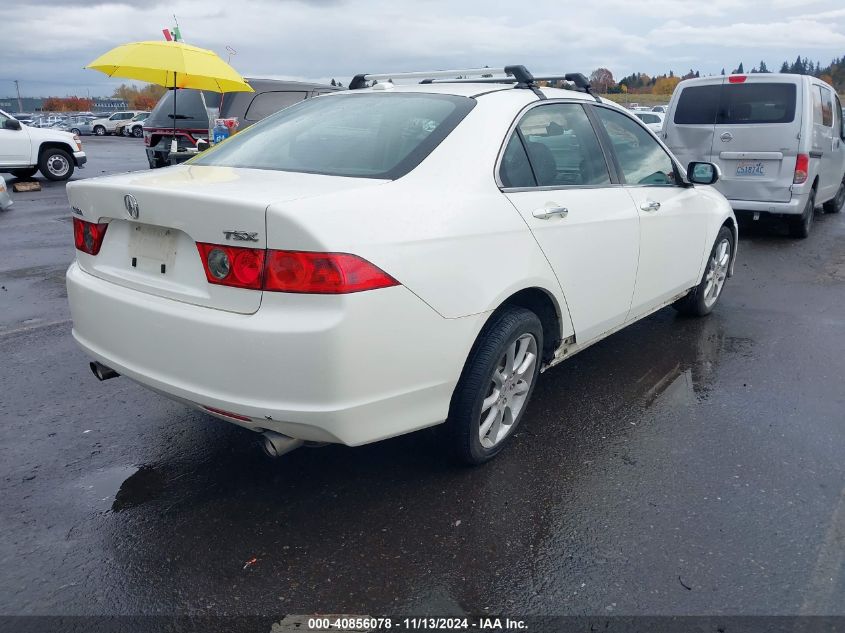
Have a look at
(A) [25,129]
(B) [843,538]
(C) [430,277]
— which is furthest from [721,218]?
(A) [25,129]

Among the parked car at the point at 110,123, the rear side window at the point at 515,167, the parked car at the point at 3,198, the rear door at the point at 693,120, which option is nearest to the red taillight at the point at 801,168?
the rear door at the point at 693,120

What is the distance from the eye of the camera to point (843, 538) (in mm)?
2756

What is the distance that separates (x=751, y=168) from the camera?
353 inches

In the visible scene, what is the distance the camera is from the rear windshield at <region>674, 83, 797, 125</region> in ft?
28.8

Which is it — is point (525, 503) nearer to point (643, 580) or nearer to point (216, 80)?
point (643, 580)

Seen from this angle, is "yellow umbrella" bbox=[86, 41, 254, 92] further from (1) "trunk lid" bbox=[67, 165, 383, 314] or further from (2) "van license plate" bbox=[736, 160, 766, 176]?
(2) "van license plate" bbox=[736, 160, 766, 176]

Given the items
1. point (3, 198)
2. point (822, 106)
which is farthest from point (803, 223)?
point (3, 198)

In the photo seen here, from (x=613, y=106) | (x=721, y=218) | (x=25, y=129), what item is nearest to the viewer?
(x=613, y=106)

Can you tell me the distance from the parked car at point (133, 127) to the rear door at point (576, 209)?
1833 inches

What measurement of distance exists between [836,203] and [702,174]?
28.5 feet

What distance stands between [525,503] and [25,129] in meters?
16.1

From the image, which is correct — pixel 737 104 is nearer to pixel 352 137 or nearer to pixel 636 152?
pixel 636 152

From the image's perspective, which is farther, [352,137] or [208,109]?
[208,109]

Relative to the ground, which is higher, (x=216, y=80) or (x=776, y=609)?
(x=216, y=80)
